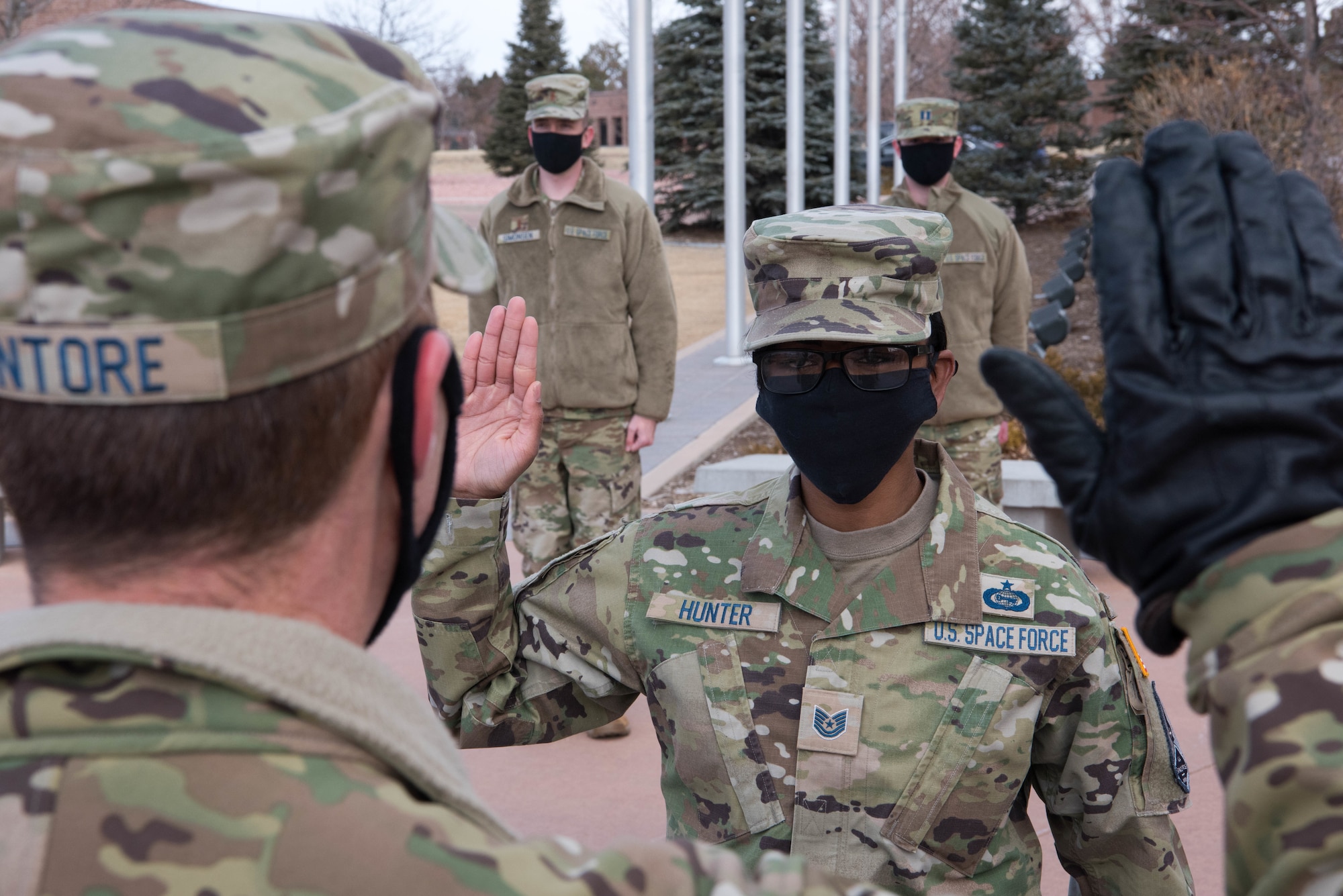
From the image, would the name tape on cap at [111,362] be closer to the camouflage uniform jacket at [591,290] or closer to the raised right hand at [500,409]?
the raised right hand at [500,409]

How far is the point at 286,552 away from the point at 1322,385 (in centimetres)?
97

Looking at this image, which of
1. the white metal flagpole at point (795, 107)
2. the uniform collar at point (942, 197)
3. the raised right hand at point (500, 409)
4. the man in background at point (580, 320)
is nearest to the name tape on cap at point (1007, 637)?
the raised right hand at point (500, 409)

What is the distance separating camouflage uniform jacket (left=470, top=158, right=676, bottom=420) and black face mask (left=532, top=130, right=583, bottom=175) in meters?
0.06

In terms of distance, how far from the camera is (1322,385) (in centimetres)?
121

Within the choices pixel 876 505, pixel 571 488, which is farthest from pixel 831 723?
pixel 571 488

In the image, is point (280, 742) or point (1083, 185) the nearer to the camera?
point (280, 742)

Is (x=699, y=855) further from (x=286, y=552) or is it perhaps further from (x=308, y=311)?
(x=308, y=311)

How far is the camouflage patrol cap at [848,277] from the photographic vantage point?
2180 millimetres

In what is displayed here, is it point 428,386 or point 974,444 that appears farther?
point 974,444

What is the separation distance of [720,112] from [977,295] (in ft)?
78.8

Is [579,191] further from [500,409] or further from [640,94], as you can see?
[640,94]

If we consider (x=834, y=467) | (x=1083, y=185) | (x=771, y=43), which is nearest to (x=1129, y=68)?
(x=1083, y=185)

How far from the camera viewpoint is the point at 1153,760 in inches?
79.0

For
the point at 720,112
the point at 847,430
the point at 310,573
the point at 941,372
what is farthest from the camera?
the point at 720,112
